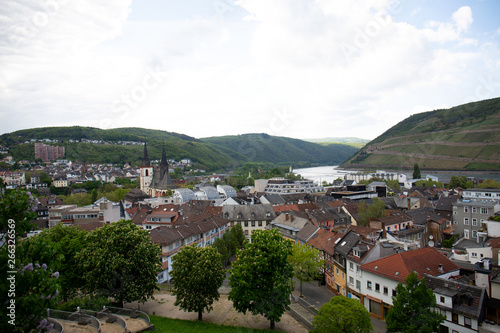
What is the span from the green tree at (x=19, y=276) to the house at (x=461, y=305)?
21.3 meters

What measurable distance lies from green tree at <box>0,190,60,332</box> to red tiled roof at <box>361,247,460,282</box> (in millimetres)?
22730

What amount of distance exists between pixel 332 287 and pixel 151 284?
60.9ft

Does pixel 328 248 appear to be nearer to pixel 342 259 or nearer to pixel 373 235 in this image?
pixel 342 259

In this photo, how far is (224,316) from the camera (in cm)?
2405

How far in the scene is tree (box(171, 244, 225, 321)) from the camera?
22344mm

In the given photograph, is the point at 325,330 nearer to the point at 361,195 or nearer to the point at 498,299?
the point at 498,299

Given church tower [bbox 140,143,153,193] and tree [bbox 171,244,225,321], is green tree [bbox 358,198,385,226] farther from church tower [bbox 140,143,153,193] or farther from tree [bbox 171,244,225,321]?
church tower [bbox 140,143,153,193]

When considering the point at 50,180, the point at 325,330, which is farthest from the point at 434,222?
the point at 50,180

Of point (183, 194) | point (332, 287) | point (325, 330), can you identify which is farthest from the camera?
point (183, 194)

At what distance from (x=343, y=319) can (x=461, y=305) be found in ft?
28.1

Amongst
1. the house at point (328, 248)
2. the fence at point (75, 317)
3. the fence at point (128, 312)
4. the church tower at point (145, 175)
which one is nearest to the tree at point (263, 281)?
the fence at point (128, 312)

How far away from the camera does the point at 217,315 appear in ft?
79.5

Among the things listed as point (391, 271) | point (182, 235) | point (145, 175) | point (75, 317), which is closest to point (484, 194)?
point (391, 271)

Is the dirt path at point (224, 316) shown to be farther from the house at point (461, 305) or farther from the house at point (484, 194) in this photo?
the house at point (484, 194)
